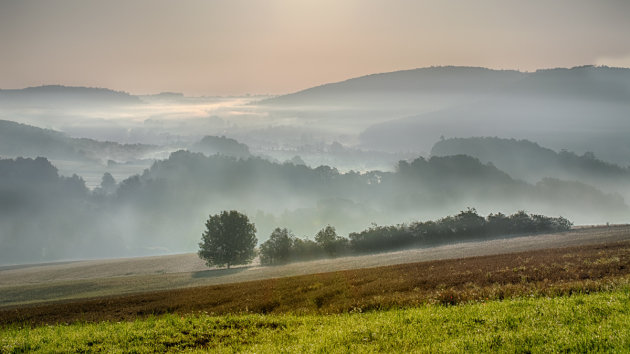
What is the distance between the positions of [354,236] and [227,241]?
A: 113 feet

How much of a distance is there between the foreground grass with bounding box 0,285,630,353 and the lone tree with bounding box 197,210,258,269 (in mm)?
97358

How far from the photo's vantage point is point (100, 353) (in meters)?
16.1

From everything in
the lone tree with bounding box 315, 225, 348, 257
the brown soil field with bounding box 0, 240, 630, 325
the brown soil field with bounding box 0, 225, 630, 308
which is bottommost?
the brown soil field with bounding box 0, 225, 630, 308

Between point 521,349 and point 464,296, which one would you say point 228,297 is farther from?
point 521,349

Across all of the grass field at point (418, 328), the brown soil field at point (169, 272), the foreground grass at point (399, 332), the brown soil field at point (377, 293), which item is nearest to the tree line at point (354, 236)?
the brown soil field at point (169, 272)

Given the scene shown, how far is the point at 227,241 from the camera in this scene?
117562mm

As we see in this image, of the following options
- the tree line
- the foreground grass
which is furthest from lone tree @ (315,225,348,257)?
the foreground grass

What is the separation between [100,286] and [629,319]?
9133 cm

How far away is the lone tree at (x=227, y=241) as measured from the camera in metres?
117

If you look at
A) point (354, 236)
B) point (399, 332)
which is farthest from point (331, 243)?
point (399, 332)

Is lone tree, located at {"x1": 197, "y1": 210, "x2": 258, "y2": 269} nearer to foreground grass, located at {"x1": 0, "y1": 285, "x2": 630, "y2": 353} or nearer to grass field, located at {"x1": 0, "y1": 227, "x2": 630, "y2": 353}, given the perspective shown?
grass field, located at {"x1": 0, "y1": 227, "x2": 630, "y2": 353}

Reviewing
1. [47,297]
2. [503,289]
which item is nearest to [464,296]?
[503,289]

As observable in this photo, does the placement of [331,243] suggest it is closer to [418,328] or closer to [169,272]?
[169,272]

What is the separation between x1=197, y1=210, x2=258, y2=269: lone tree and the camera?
117m
